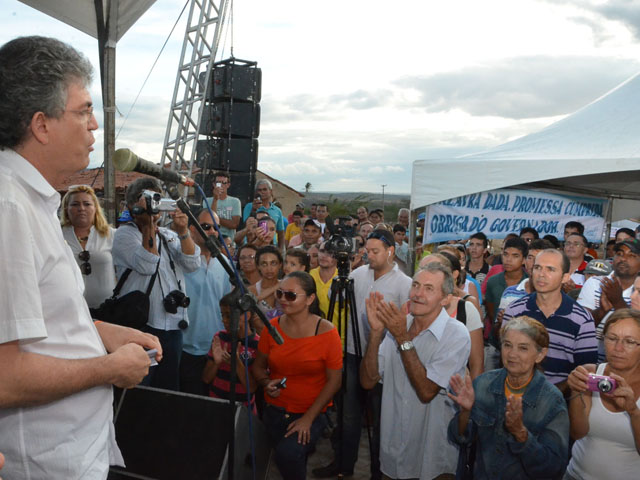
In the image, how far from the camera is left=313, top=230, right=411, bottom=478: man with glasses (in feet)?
11.3

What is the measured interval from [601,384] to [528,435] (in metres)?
0.40

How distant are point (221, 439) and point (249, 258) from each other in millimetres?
2294

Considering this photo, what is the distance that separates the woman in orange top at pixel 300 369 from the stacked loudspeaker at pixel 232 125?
6091 mm

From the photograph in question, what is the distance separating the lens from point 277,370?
3.21m

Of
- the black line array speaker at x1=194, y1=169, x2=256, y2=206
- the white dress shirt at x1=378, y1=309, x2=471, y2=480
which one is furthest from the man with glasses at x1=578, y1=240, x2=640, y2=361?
the black line array speaker at x1=194, y1=169, x2=256, y2=206

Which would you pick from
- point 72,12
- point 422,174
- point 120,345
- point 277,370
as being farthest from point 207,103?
point 120,345

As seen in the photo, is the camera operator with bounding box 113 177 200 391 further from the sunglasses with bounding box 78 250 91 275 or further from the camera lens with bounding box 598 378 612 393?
the camera lens with bounding box 598 378 612 393

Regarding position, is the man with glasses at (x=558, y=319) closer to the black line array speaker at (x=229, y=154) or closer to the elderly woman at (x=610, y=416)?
the elderly woman at (x=610, y=416)

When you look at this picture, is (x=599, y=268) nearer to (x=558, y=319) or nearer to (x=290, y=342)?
(x=558, y=319)

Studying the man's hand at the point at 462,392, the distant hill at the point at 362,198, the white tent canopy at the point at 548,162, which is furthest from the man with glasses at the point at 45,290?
the distant hill at the point at 362,198

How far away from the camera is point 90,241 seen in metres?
3.45

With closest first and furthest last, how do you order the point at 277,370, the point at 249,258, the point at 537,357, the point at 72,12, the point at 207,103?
the point at 537,357, the point at 277,370, the point at 249,258, the point at 72,12, the point at 207,103

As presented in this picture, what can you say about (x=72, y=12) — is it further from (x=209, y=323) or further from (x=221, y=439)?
(x=221, y=439)

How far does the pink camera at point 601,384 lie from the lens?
225cm
